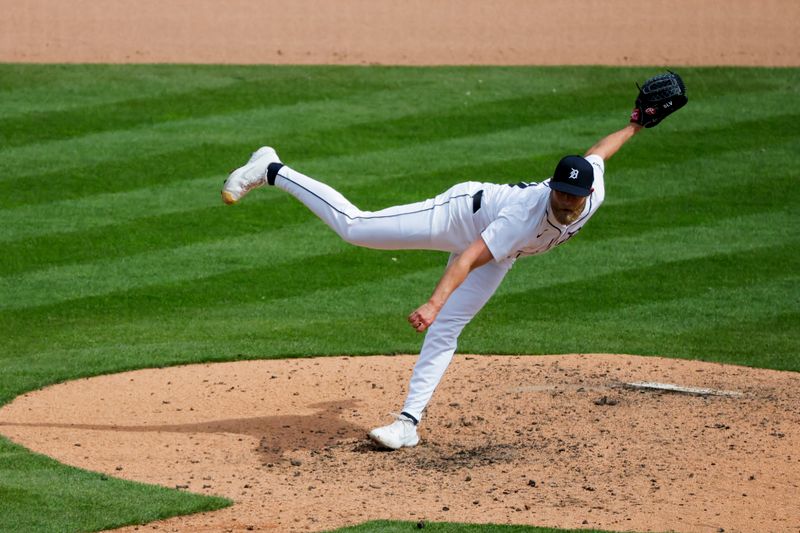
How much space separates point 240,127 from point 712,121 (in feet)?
19.0

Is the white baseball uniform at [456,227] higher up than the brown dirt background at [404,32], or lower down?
lower down

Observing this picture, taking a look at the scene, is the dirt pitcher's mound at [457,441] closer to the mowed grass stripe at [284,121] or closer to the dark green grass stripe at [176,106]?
the mowed grass stripe at [284,121]

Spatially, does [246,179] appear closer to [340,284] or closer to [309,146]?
[340,284]

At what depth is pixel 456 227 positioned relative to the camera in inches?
276

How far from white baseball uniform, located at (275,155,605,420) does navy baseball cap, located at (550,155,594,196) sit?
0.22 meters

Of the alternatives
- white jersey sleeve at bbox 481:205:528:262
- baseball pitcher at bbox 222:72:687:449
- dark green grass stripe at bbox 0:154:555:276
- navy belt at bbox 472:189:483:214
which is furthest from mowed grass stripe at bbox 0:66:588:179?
white jersey sleeve at bbox 481:205:528:262

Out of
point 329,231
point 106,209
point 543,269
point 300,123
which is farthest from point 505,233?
point 300,123

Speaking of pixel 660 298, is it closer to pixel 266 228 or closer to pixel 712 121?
pixel 266 228

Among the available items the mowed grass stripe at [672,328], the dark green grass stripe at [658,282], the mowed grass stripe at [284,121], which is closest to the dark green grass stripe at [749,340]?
the mowed grass stripe at [672,328]

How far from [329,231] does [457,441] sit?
498 centimetres

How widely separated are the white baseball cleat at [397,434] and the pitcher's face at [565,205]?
5.02 feet

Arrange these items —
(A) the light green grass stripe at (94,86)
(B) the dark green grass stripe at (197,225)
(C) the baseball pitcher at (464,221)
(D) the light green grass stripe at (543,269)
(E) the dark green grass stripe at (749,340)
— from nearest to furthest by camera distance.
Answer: (C) the baseball pitcher at (464,221)
(E) the dark green grass stripe at (749,340)
(D) the light green grass stripe at (543,269)
(B) the dark green grass stripe at (197,225)
(A) the light green grass stripe at (94,86)

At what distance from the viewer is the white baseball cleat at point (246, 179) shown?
7.46 metres

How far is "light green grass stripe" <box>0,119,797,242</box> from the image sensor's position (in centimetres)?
1188
